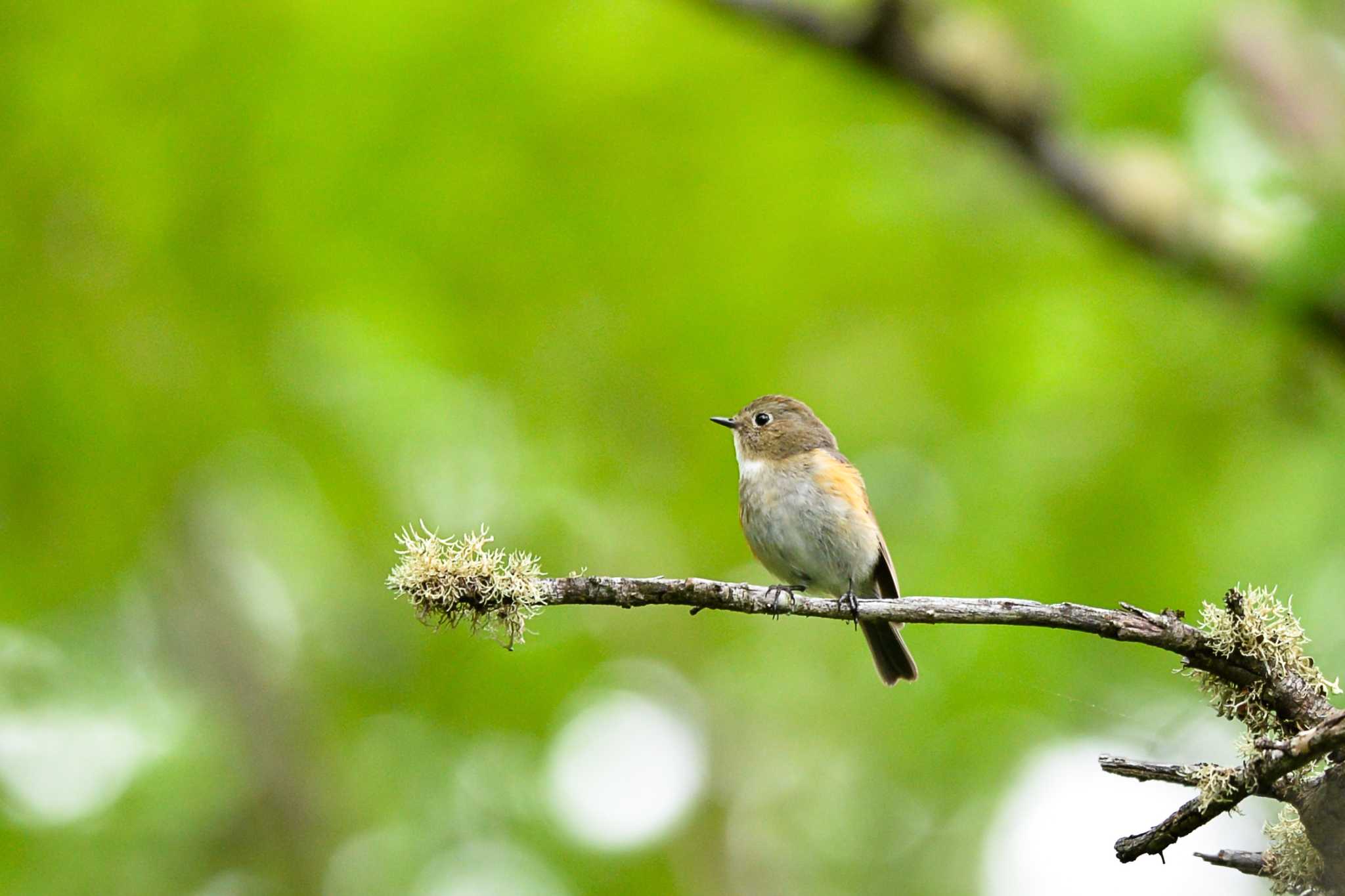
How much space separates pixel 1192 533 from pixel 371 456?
4.66 metres

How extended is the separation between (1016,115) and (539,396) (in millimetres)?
2954

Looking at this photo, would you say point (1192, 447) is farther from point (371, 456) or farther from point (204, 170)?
point (204, 170)

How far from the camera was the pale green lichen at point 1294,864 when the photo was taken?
226cm

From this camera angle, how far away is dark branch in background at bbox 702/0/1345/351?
591 cm

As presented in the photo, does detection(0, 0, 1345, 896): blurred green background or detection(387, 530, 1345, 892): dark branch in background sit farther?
detection(0, 0, 1345, 896): blurred green background

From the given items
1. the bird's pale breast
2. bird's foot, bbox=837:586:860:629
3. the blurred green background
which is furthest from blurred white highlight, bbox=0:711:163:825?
bird's foot, bbox=837:586:860:629

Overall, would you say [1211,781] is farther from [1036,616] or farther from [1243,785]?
[1036,616]

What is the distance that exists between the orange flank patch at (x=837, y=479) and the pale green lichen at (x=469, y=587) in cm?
392

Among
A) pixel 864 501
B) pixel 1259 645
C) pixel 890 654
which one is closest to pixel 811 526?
pixel 864 501

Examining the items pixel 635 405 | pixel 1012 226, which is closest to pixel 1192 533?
pixel 1012 226

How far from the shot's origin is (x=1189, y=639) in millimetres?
2422

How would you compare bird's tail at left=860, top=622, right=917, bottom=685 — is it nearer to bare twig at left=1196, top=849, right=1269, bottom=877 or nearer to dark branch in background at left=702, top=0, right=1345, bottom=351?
dark branch in background at left=702, top=0, right=1345, bottom=351

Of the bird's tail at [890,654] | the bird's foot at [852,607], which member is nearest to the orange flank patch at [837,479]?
the bird's tail at [890,654]

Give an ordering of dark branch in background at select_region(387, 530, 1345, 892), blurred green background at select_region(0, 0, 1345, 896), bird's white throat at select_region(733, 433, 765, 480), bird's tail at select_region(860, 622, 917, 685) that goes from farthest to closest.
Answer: bird's tail at select_region(860, 622, 917, 685) < bird's white throat at select_region(733, 433, 765, 480) < blurred green background at select_region(0, 0, 1345, 896) < dark branch in background at select_region(387, 530, 1345, 892)
